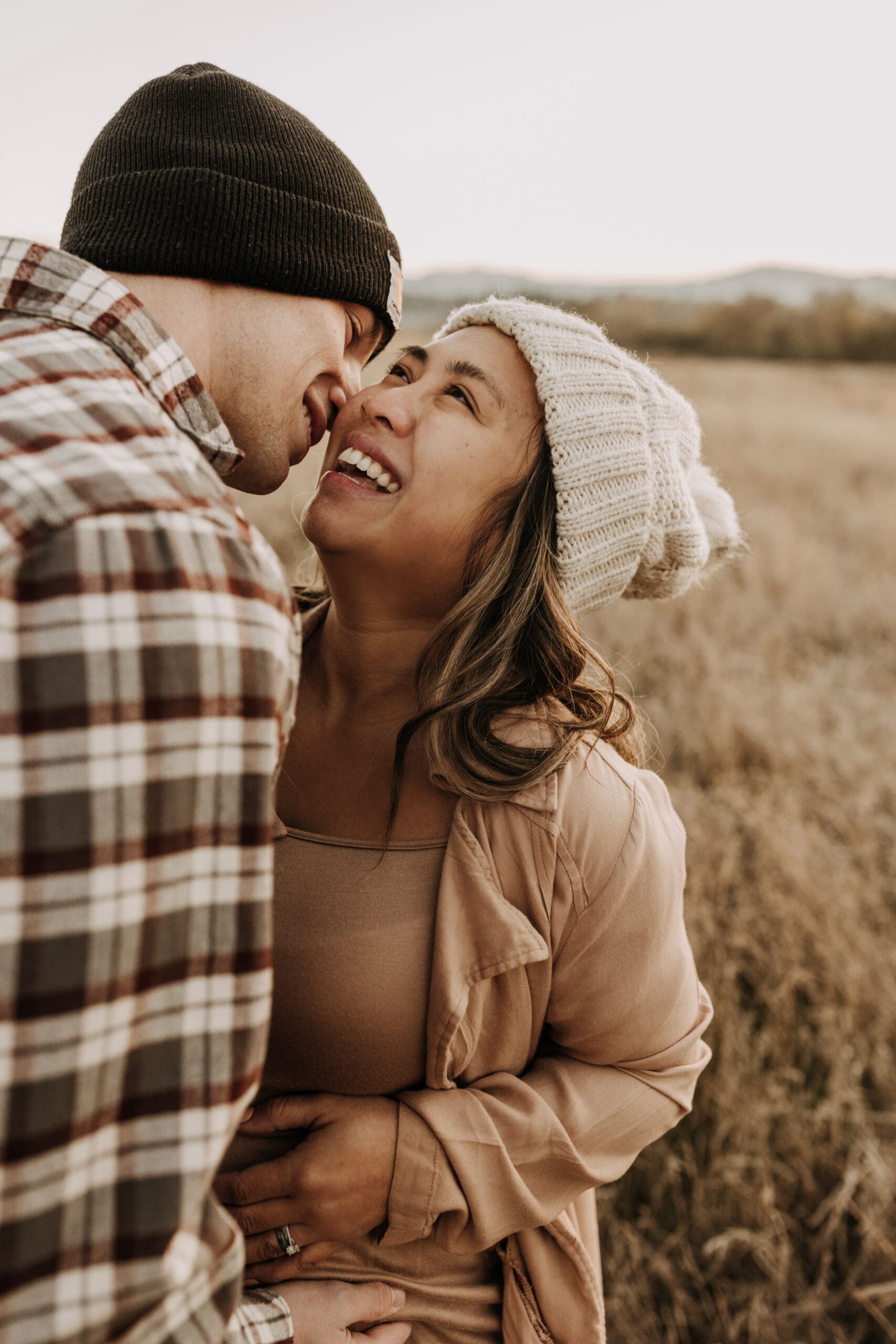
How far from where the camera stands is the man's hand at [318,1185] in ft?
5.21

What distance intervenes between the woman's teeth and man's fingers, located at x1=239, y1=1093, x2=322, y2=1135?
113 centimetres

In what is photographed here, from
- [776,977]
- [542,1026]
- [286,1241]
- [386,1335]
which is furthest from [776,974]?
[286,1241]

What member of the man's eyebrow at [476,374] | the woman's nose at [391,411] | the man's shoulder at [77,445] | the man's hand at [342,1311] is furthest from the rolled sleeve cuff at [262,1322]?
the man's eyebrow at [476,374]

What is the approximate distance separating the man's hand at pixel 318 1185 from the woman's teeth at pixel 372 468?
3.70 ft

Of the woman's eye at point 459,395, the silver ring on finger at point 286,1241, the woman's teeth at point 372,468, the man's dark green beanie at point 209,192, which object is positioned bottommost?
the silver ring on finger at point 286,1241

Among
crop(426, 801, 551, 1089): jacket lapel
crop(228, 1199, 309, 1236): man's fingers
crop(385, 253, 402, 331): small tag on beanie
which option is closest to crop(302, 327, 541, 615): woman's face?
crop(385, 253, 402, 331): small tag on beanie

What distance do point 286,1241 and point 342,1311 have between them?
0.14 meters

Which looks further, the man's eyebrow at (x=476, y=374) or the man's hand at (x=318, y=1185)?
the man's eyebrow at (x=476, y=374)

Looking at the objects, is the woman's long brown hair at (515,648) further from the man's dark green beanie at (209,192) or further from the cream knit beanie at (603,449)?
the man's dark green beanie at (209,192)

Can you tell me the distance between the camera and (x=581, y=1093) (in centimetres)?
178

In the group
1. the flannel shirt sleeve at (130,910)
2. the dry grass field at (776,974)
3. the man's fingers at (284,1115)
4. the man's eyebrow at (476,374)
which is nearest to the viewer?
the flannel shirt sleeve at (130,910)

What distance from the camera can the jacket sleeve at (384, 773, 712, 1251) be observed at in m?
1.64

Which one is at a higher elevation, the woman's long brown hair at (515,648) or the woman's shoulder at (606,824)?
the woman's long brown hair at (515,648)

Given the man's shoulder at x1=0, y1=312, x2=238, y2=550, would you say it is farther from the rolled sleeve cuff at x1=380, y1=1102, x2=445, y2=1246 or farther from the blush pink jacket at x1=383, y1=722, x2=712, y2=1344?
the rolled sleeve cuff at x1=380, y1=1102, x2=445, y2=1246
